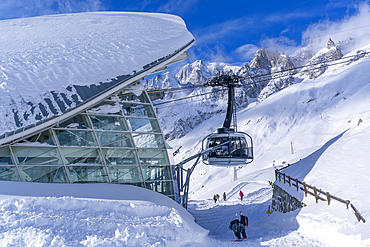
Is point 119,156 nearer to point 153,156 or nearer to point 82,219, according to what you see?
point 153,156

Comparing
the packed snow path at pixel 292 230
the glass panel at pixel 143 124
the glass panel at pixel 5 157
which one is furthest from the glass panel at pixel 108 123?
the packed snow path at pixel 292 230

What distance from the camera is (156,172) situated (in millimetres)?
15078

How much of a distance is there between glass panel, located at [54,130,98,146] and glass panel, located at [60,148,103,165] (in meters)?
0.29

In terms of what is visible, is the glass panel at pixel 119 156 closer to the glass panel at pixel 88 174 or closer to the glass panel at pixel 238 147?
the glass panel at pixel 88 174

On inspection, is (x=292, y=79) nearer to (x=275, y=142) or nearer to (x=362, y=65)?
(x=362, y=65)

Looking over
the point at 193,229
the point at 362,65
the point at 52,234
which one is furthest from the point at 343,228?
the point at 362,65

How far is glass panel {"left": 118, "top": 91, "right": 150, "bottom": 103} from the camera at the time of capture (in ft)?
47.2

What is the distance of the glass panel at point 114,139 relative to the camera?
1352 cm

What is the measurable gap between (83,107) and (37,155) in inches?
117

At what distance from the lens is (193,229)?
37.8 ft

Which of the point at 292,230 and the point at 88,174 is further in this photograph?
the point at 88,174

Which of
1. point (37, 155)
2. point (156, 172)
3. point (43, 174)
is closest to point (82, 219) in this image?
point (43, 174)

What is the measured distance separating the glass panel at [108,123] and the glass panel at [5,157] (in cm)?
382

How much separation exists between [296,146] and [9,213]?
216 ft
